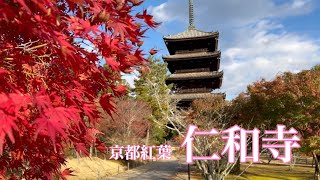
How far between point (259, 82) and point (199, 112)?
4092 mm

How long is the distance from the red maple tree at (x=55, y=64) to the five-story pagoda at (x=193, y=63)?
2837cm

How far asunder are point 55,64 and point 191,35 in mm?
30945

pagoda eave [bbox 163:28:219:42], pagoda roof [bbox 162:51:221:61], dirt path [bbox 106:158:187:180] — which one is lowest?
dirt path [bbox 106:158:187:180]

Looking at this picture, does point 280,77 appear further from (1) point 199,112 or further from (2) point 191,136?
(2) point 191,136

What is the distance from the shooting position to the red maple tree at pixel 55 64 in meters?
1.45

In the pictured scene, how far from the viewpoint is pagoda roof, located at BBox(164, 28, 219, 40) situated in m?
30.9

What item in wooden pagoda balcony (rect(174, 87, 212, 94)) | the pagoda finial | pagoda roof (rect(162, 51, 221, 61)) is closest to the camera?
pagoda roof (rect(162, 51, 221, 61))

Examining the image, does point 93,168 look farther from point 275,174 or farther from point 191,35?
point 191,35

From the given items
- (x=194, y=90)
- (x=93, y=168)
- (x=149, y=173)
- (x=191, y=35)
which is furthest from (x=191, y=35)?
(x=93, y=168)

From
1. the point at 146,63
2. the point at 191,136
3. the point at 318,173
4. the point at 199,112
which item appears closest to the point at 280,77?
the point at 199,112

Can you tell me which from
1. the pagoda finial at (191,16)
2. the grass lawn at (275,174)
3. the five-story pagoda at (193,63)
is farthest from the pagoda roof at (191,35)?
the grass lawn at (275,174)

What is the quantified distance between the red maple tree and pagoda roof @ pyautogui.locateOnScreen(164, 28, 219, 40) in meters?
29.4

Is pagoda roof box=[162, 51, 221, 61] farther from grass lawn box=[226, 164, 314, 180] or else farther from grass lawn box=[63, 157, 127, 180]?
grass lawn box=[63, 157, 127, 180]

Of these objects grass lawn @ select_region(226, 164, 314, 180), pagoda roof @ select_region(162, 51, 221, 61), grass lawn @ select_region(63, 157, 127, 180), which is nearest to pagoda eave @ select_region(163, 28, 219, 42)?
pagoda roof @ select_region(162, 51, 221, 61)
